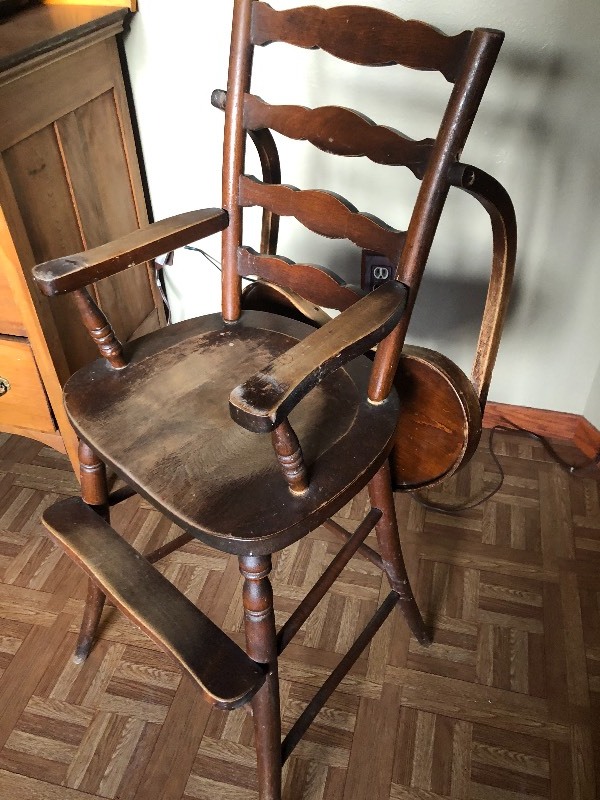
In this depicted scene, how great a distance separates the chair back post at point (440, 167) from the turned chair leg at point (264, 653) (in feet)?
1.10

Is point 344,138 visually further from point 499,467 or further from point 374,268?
point 499,467

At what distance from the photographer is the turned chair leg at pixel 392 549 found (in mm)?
1078

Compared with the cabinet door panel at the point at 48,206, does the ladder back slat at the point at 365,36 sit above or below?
above

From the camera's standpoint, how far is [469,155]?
137cm

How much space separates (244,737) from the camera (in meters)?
1.16

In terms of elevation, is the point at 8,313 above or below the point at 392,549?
above

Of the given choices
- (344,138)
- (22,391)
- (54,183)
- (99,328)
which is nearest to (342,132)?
(344,138)

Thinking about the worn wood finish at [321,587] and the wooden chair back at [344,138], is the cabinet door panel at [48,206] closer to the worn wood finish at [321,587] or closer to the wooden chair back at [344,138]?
the wooden chair back at [344,138]

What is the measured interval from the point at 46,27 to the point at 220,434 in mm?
862

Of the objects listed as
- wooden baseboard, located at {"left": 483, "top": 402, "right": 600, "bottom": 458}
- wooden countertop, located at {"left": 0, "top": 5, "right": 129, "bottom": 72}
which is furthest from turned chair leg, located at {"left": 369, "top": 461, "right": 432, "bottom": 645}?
wooden countertop, located at {"left": 0, "top": 5, "right": 129, "bottom": 72}

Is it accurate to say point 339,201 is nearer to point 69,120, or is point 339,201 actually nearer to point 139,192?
point 69,120

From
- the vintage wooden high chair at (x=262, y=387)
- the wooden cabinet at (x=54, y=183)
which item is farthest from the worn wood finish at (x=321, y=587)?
the wooden cabinet at (x=54, y=183)

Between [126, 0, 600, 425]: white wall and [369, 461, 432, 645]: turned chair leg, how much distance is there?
662 mm

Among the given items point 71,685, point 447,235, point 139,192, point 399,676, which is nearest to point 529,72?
point 447,235
